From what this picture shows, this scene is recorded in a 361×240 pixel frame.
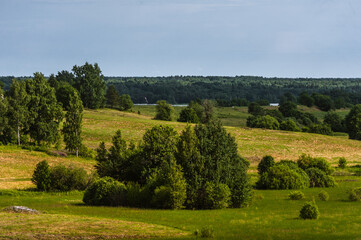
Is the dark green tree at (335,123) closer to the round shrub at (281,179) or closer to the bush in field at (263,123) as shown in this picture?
the bush in field at (263,123)

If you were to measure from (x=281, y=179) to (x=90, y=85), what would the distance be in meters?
102

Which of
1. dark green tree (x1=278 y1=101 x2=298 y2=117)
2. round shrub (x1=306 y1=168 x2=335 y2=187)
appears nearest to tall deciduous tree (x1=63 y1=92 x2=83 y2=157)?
round shrub (x1=306 y1=168 x2=335 y2=187)

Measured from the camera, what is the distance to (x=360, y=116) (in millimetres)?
155250

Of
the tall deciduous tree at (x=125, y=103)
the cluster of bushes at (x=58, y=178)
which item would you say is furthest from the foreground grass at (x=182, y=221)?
the tall deciduous tree at (x=125, y=103)

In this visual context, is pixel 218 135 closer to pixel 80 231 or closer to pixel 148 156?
pixel 148 156

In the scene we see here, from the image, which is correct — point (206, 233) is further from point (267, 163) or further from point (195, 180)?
point (267, 163)

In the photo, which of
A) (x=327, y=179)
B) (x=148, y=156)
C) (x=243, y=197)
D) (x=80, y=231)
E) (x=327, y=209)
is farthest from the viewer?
(x=327, y=179)

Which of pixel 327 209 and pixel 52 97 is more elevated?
pixel 52 97

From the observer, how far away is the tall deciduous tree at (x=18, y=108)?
90250 millimetres

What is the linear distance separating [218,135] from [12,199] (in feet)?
74.0

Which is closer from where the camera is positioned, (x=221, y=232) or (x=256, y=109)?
(x=221, y=232)

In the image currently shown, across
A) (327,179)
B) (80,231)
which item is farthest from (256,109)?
(80,231)

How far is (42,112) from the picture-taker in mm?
94750

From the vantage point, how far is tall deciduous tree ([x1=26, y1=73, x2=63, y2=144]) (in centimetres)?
9212
